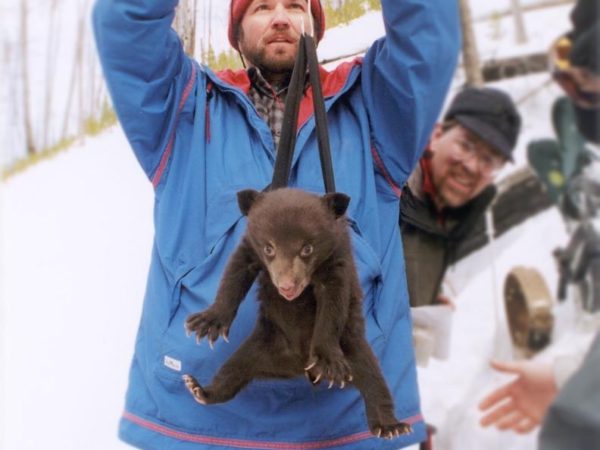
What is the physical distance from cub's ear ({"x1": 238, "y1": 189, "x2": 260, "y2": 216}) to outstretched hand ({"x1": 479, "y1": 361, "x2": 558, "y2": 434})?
31 cm

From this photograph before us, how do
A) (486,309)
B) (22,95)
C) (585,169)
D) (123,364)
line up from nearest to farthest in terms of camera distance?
(585,169)
(486,309)
(123,364)
(22,95)

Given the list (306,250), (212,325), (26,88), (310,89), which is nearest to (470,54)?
(310,89)

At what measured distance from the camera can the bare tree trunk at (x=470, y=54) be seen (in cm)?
82

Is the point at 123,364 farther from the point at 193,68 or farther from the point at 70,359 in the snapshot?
the point at 193,68

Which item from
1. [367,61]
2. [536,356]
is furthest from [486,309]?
[367,61]

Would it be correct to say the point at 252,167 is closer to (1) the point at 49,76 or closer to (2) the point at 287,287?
(2) the point at 287,287

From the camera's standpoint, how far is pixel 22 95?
45.3 inches

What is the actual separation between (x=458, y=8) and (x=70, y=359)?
0.69 meters

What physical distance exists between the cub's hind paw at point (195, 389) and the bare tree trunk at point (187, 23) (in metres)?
0.38

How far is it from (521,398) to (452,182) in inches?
9.3

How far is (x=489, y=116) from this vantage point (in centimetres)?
82

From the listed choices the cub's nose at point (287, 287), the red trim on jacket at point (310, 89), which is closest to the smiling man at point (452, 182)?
the red trim on jacket at point (310, 89)

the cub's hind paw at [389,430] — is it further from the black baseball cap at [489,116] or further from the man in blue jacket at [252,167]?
the black baseball cap at [489,116]

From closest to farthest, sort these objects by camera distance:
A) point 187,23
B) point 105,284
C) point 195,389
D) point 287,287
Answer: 1. point 287,287
2. point 195,389
3. point 187,23
4. point 105,284
